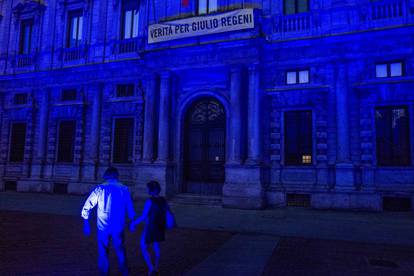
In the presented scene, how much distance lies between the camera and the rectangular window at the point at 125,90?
55.2 ft

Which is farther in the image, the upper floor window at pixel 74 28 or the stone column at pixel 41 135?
the upper floor window at pixel 74 28

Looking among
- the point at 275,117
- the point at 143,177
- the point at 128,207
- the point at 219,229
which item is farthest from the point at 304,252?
the point at 143,177

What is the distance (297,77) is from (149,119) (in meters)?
7.39

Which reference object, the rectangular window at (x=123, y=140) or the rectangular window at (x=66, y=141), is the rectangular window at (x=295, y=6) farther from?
the rectangular window at (x=66, y=141)

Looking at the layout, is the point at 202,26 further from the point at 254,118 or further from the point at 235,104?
the point at 254,118

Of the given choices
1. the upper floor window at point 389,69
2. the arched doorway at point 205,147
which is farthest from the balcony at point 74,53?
the upper floor window at point 389,69

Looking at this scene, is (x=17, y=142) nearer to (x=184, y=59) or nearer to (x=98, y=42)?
(x=98, y=42)

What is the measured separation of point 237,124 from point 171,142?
12.0 feet

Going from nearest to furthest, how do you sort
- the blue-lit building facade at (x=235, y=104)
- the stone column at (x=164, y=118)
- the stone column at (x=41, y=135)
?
the blue-lit building facade at (x=235, y=104) < the stone column at (x=164, y=118) < the stone column at (x=41, y=135)

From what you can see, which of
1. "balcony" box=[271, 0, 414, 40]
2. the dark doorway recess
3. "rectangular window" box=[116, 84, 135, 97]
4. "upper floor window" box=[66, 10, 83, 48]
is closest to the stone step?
"rectangular window" box=[116, 84, 135, 97]

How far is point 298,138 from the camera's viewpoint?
44.7 ft

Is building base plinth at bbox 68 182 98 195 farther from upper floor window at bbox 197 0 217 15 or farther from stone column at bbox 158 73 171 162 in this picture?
upper floor window at bbox 197 0 217 15

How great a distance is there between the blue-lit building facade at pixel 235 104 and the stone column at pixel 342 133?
43 mm

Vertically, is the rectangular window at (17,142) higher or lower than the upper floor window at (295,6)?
lower
